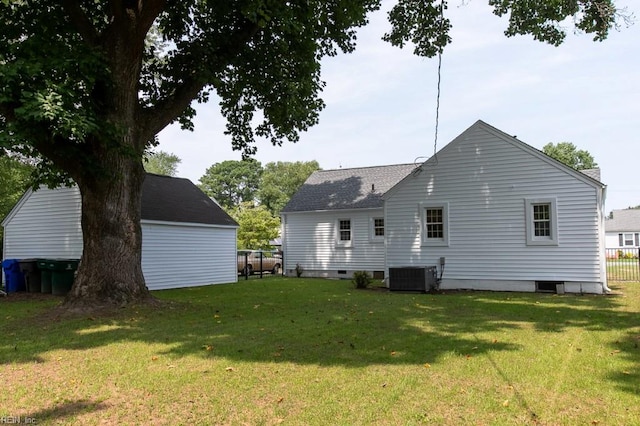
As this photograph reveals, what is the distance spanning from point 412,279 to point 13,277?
1429 cm

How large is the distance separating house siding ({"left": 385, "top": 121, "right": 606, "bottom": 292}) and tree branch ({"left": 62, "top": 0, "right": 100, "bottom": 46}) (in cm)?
1104

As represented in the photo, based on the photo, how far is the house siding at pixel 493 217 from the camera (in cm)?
1472

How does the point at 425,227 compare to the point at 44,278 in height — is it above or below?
above

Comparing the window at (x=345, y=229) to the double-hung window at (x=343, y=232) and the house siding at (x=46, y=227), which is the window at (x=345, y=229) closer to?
the double-hung window at (x=343, y=232)

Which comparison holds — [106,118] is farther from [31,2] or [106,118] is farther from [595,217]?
[595,217]

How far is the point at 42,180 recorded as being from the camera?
1235 centimetres

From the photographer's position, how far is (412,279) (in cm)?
1564

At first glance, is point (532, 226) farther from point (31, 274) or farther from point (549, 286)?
point (31, 274)

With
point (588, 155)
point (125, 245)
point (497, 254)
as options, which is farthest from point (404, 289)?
point (588, 155)

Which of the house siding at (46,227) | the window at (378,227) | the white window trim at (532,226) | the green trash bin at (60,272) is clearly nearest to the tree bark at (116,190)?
the green trash bin at (60,272)

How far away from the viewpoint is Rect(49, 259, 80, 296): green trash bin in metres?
15.6

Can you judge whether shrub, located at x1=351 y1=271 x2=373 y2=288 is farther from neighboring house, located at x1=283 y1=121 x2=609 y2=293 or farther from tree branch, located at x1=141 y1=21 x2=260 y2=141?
tree branch, located at x1=141 y1=21 x2=260 y2=141

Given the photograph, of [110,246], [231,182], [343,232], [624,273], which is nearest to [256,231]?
[343,232]

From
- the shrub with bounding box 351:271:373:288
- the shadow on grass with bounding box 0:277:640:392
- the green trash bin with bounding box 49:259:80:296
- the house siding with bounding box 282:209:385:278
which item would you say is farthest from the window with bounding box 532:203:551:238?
the green trash bin with bounding box 49:259:80:296
